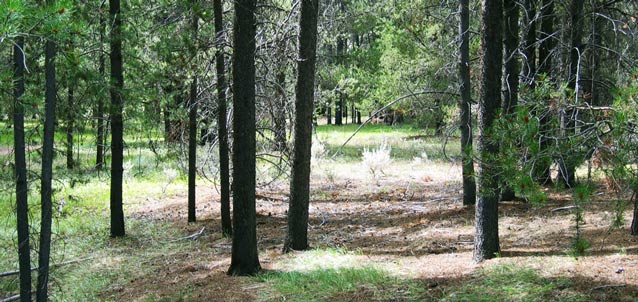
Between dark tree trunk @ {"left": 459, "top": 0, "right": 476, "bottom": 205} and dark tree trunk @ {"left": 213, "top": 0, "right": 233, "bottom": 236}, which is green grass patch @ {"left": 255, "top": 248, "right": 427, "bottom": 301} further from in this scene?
dark tree trunk @ {"left": 459, "top": 0, "right": 476, "bottom": 205}

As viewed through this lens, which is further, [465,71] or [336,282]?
[465,71]

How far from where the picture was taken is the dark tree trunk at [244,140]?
726cm

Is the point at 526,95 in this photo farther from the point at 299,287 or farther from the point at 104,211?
the point at 104,211

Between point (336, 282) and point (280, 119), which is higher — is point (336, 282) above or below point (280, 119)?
below

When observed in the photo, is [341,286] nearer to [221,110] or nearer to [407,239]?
[407,239]

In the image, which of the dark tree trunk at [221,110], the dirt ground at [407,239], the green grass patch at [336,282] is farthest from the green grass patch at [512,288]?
the dark tree trunk at [221,110]

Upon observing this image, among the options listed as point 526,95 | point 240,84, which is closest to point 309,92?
point 240,84

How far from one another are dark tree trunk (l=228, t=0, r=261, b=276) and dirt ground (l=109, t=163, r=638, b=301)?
0.38 metres

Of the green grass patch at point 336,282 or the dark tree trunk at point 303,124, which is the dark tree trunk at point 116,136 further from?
the green grass patch at point 336,282

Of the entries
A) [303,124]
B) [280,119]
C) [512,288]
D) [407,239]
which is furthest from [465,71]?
[512,288]

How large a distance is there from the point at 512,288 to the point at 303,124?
387cm

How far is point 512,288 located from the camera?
18.7ft

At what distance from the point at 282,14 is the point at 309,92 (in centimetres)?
434

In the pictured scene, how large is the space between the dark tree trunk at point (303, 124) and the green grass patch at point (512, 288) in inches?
122
